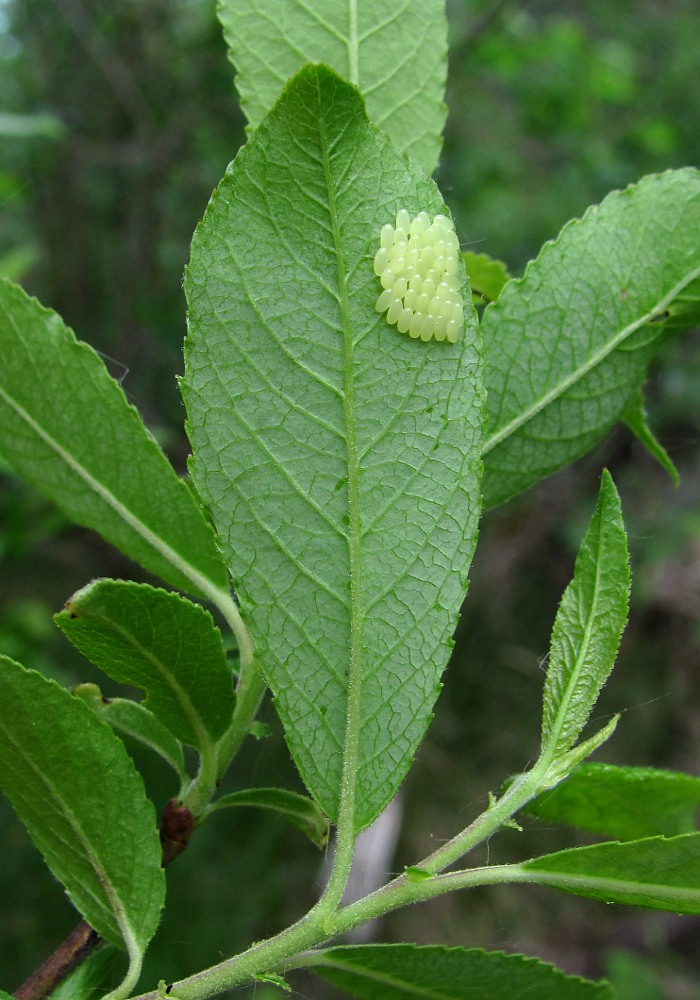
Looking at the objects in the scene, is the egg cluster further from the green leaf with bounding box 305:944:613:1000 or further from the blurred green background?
the blurred green background

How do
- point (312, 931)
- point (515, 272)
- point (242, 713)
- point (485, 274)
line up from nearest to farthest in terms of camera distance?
point (312, 931), point (242, 713), point (485, 274), point (515, 272)

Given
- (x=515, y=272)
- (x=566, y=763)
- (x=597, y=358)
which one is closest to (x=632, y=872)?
(x=566, y=763)

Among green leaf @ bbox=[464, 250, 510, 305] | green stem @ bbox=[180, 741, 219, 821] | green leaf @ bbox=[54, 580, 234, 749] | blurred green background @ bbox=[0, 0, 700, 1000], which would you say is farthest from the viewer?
blurred green background @ bbox=[0, 0, 700, 1000]

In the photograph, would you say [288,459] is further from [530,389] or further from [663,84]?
[663,84]

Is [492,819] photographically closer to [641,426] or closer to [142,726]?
[142,726]

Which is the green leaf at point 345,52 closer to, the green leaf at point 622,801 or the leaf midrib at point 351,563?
the leaf midrib at point 351,563

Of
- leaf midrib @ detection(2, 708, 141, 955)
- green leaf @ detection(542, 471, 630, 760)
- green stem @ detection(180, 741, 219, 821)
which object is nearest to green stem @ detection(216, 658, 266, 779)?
green stem @ detection(180, 741, 219, 821)

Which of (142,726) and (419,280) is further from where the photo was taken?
(142,726)

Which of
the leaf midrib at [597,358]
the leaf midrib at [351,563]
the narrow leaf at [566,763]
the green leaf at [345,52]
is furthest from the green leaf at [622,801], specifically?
the green leaf at [345,52]
